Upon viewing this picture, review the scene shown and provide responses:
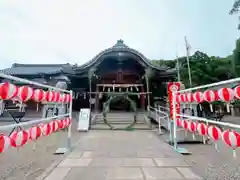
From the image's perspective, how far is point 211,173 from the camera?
277 cm

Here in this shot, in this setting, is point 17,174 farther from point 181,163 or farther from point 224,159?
point 224,159

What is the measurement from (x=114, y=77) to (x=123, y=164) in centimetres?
931

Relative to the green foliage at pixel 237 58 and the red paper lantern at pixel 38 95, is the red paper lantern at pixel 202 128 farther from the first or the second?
the green foliage at pixel 237 58

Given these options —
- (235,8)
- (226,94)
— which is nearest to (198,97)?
(226,94)

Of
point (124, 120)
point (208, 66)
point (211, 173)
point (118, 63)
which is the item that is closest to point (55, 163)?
point (211, 173)

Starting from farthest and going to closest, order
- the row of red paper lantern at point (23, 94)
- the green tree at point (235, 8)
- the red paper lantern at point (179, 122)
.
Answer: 1. the green tree at point (235, 8)
2. the red paper lantern at point (179, 122)
3. the row of red paper lantern at point (23, 94)

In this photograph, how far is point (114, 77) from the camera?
39.8 feet

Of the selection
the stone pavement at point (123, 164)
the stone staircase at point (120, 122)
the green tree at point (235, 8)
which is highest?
the green tree at point (235, 8)

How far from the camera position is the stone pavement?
2.59 m

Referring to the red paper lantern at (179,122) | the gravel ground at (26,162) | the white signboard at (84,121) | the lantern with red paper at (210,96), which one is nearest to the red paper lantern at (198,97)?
the lantern with red paper at (210,96)

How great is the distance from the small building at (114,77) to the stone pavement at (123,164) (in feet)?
19.5

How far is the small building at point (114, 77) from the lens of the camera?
1011cm

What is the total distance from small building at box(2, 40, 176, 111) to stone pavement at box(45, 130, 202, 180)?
5.95 metres

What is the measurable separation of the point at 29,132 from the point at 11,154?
80.8 inches
